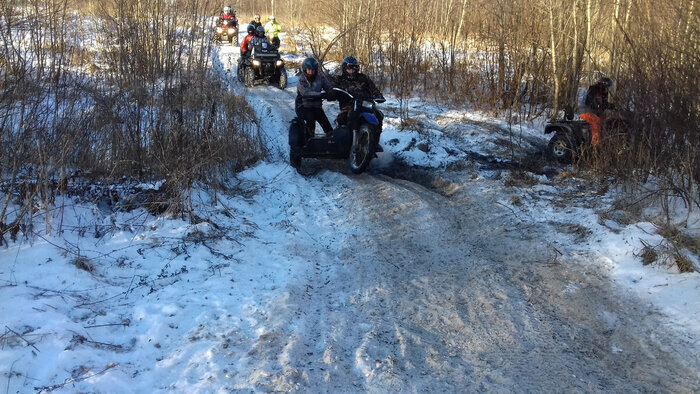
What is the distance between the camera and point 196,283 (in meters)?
4.20

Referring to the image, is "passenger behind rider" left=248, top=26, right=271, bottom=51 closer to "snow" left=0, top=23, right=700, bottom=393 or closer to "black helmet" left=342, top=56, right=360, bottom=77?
"black helmet" left=342, top=56, right=360, bottom=77

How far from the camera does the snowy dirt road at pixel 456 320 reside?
3178 mm

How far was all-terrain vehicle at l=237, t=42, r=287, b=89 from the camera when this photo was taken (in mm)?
16219

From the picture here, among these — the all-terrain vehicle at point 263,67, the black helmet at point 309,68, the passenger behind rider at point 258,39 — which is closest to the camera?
the black helmet at point 309,68

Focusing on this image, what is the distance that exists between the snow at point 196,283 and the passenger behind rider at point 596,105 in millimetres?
1534

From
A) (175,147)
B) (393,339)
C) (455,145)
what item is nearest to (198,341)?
(393,339)

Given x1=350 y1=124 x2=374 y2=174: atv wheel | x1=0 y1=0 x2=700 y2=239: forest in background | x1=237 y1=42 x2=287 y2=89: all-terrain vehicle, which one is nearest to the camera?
x1=0 y1=0 x2=700 y2=239: forest in background

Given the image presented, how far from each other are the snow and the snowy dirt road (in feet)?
0.22

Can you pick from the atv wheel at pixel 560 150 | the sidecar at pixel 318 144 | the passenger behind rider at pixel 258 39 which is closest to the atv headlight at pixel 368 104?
the sidecar at pixel 318 144

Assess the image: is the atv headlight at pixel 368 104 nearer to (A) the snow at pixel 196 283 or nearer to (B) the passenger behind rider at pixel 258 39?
(A) the snow at pixel 196 283

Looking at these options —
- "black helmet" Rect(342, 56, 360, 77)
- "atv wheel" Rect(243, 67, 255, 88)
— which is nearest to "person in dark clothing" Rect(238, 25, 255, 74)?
"atv wheel" Rect(243, 67, 255, 88)

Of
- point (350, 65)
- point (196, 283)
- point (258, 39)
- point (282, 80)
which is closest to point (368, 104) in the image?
point (350, 65)

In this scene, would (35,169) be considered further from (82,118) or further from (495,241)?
(495,241)

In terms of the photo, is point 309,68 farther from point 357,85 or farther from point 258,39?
point 258,39
